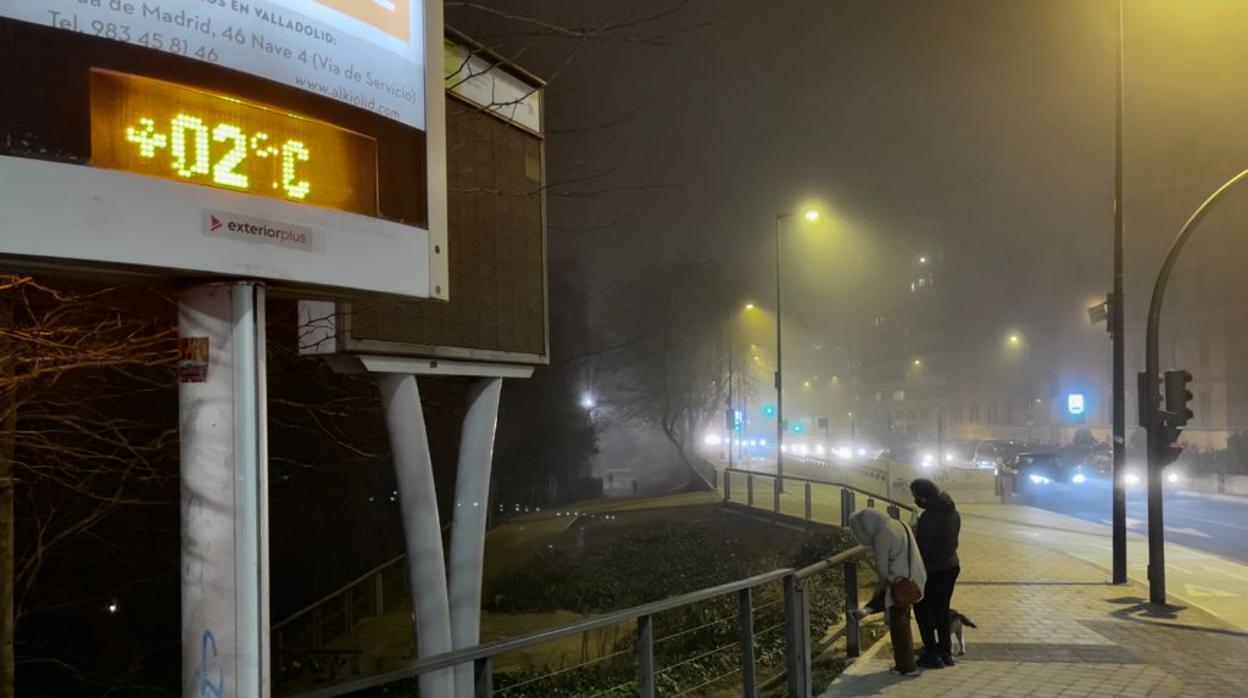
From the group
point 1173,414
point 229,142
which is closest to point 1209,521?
point 1173,414

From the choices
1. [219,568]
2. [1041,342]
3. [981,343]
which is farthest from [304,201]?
[981,343]

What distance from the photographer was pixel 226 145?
8.67 ft

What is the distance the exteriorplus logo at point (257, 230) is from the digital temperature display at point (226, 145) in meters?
0.09

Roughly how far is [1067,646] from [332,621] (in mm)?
12054

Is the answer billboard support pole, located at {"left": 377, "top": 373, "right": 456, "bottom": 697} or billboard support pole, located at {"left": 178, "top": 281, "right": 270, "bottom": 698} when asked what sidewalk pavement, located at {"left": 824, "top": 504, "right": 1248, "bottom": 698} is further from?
billboard support pole, located at {"left": 178, "top": 281, "right": 270, "bottom": 698}

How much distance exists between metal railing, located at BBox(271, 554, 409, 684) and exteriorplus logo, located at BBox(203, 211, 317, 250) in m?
8.80

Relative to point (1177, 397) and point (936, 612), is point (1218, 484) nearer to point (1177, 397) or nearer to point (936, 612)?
point (1177, 397)

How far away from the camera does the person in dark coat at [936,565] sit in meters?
7.75

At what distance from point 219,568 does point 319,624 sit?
38.3ft

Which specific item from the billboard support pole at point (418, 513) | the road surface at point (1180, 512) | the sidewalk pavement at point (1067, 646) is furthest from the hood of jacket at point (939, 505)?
the road surface at point (1180, 512)

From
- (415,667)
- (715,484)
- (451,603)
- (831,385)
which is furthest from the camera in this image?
(831,385)

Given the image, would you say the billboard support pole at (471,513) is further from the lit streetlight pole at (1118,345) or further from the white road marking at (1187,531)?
the white road marking at (1187,531)

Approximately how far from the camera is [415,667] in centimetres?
343

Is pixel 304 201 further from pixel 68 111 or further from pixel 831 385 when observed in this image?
pixel 831 385
